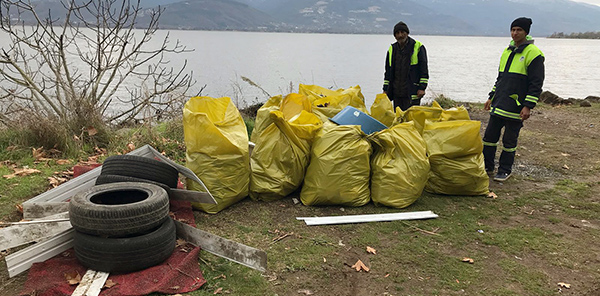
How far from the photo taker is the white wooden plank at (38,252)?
94.5 inches

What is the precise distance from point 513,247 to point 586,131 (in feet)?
20.0

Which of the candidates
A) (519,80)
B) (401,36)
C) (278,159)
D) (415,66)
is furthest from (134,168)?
(519,80)

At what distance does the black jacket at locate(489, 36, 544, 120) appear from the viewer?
4395 mm

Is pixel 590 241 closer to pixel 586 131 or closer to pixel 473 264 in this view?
pixel 473 264

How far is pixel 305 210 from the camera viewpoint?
3.82 m

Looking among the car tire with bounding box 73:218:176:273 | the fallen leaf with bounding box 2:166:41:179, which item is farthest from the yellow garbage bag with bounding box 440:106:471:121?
the fallen leaf with bounding box 2:166:41:179

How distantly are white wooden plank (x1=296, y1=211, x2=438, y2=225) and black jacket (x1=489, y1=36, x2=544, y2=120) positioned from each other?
1.81 meters

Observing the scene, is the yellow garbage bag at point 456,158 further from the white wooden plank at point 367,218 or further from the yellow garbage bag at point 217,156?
the yellow garbage bag at point 217,156

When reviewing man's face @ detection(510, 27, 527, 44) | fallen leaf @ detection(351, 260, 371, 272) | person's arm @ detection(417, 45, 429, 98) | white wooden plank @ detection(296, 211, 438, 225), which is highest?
man's face @ detection(510, 27, 527, 44)

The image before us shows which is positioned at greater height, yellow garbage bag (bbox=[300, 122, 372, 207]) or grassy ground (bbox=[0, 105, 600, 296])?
yellow garbage bag (bbox=[300, 122, 372, 207])

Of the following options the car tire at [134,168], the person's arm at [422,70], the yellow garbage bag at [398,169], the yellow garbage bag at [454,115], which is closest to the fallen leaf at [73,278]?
the car tire at [134,168]

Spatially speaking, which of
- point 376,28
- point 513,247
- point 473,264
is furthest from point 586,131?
point 376,28

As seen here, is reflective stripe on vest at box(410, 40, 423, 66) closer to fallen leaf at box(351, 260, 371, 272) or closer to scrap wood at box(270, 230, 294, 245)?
scrap wood at box(270, 230, 294, 245)

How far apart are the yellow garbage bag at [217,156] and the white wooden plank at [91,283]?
1.22 m
